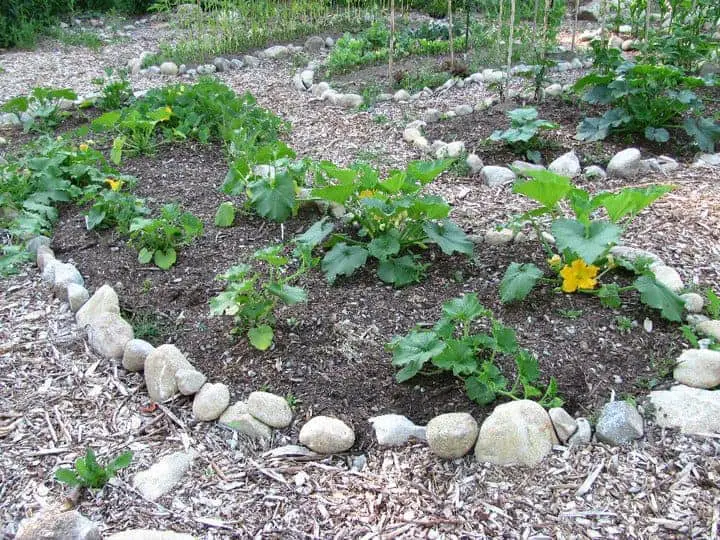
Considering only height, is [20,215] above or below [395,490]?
above

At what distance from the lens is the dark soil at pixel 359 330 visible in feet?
8.94

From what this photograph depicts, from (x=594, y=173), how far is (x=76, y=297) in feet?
10.5

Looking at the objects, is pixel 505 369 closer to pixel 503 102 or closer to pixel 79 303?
pixel 79 303

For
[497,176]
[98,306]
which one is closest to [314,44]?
[497,176]

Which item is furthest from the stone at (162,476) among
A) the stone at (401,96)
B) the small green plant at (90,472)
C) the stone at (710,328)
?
the stone at (401,96)

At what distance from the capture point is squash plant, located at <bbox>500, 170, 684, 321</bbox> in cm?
293

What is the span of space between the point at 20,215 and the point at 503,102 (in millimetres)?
3760

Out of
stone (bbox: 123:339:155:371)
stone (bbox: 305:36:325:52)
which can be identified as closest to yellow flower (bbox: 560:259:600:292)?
stone (bbox: 123:339:155:371)

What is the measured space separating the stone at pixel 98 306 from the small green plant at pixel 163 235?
363 millimetres

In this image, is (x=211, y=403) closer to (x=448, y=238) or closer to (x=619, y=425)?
(x=448, y=238)

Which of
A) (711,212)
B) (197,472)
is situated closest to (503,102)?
(711,212)

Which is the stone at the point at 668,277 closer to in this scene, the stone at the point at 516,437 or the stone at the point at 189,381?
the stone at the point at 516,437

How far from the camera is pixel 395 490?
2.38 metres

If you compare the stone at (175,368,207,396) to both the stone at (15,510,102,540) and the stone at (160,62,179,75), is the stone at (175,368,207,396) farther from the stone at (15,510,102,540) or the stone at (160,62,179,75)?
the stone at (160,62,179,75)
